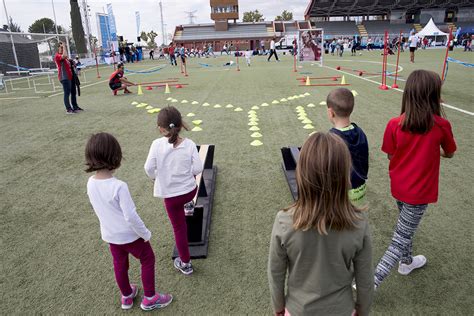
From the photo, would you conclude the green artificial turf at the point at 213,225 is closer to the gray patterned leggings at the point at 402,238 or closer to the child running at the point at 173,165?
the gray patterned leggings at the point at 402,238

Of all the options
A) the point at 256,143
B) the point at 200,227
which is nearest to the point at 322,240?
the point at 200,227

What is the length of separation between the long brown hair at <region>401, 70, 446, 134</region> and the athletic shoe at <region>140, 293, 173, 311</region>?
2293 millimetres

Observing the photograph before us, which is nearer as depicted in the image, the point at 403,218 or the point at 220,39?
the point at 403,218

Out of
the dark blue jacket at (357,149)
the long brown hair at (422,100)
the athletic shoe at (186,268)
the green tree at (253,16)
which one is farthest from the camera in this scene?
the green tree at (253,16)

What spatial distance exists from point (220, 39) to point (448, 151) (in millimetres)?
67040

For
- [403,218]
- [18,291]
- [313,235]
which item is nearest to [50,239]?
[18,291]

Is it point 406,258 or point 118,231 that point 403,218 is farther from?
point 118,231

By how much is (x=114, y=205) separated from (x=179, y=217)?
755 millimetres

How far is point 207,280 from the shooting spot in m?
2.93

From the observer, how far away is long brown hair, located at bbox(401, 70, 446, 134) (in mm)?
2318

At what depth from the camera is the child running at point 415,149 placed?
2.34 m

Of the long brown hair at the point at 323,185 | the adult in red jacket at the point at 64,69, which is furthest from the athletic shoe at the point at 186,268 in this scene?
the adult in red jacket at the point at 64,69

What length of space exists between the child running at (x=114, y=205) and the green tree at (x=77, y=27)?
167 feet

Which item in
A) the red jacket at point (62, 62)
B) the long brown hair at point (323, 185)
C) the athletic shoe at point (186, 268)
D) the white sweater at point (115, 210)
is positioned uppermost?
the red jacket at point (62, 62)
